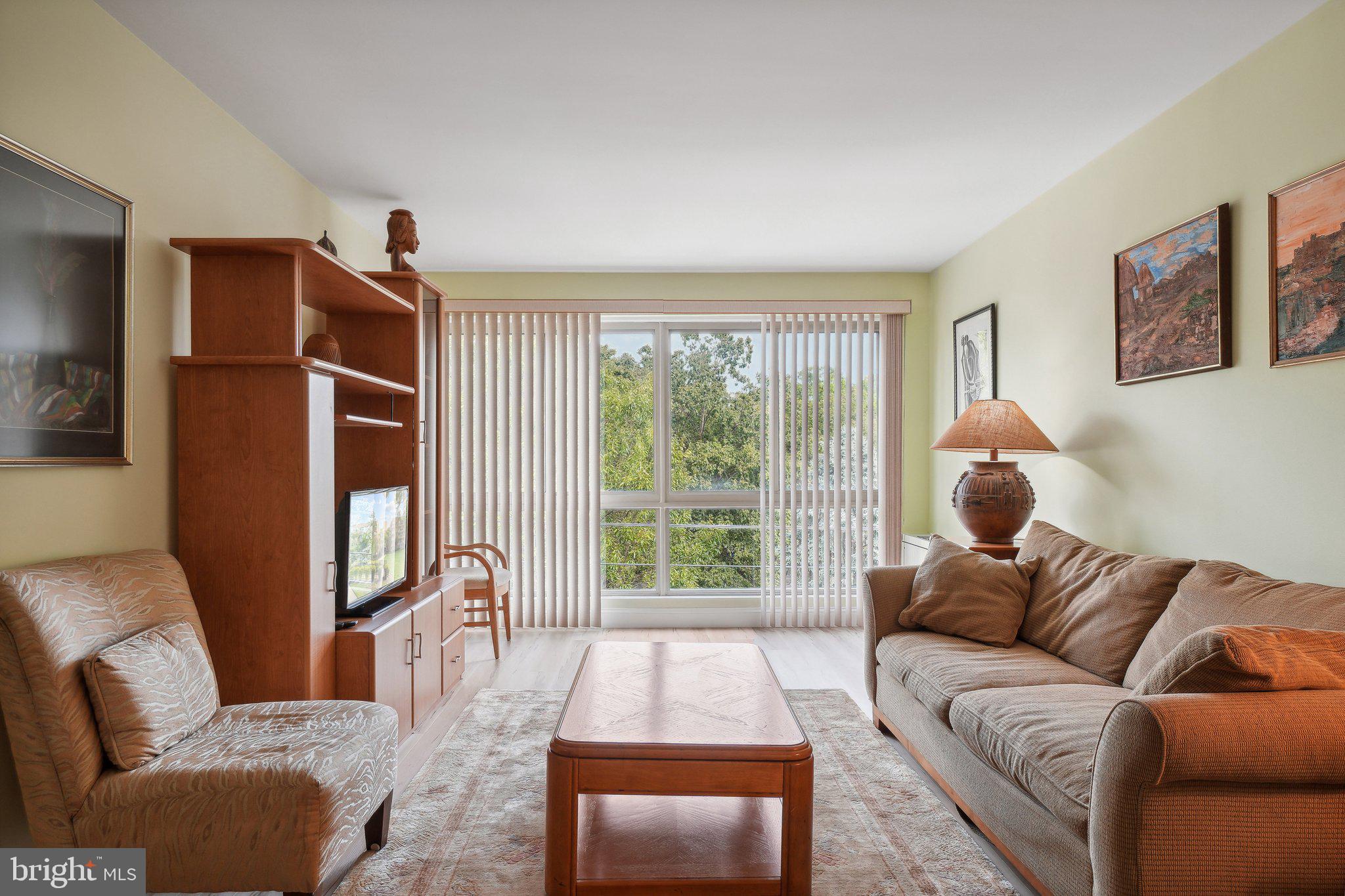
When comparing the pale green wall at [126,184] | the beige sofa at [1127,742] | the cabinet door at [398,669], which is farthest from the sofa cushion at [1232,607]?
the pale green wall at [126,184]

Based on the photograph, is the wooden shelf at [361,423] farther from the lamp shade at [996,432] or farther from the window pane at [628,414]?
the lamp shade at [996,432]

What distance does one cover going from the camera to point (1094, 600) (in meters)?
2.72

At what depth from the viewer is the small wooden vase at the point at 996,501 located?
143 inches

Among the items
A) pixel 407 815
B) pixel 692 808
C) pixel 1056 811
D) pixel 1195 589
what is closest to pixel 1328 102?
pixel 1195 589

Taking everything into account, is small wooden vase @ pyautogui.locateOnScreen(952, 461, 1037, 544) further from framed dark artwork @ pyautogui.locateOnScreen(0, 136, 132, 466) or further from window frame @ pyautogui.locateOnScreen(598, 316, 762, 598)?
framed dark artwork @ pyautogui.locateOnScreen(0, 136, 132, 466)

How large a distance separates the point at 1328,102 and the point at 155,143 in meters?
3.71

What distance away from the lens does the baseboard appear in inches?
214

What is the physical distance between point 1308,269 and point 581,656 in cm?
387

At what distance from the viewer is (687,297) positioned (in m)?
5.38

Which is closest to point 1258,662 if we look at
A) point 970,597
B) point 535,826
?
point 970,597

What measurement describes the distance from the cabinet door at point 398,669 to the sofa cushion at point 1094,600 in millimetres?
2502

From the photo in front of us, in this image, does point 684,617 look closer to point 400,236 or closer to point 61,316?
point 400,236

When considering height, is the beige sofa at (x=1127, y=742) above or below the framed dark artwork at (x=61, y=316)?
below

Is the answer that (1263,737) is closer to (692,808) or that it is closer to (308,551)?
(692,808)
